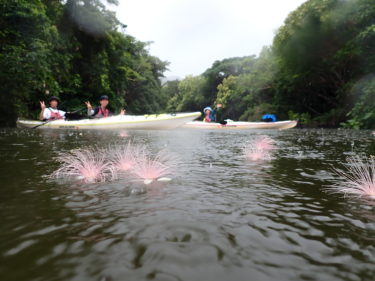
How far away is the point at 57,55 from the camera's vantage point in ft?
77.0

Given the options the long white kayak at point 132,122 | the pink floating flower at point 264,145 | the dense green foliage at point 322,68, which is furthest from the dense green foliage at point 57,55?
the dense green foliage at point 322,68

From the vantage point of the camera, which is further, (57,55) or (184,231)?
(57,55)

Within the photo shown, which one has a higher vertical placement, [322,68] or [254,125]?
[322,68]

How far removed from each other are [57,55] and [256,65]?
32781 millimetres

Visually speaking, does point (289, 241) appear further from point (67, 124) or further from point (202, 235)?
point (67, 124)

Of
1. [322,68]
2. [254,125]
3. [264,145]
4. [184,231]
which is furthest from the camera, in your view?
[322,68]

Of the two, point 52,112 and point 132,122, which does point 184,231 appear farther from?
point 52,112

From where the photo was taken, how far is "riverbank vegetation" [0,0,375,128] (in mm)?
18156

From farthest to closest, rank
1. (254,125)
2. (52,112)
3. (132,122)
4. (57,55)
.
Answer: (254,125), (57,55), (132,122), (52,112)

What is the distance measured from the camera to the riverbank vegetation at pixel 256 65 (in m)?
18.2

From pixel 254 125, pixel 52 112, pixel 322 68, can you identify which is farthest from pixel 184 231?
pixel 322 68

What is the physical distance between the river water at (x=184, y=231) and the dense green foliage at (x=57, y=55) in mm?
16516

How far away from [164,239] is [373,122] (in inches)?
970

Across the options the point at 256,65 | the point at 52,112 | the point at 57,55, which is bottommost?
the point at 52,112
